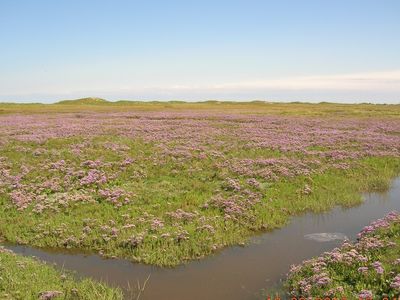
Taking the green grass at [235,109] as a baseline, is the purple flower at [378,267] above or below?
below

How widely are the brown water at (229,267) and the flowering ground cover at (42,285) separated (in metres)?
0.94

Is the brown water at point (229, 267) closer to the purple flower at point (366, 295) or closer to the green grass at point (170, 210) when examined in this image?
the green grass at point (170, 210)

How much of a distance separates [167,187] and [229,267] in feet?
28.6

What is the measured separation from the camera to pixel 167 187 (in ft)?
69.6

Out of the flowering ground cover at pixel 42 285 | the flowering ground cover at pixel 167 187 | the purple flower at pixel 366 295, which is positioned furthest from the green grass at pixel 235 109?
the flowering ground cover at pixel 42 285

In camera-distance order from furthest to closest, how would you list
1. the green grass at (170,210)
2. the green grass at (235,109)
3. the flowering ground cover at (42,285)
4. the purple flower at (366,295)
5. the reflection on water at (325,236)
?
1. the green grass at (235,109)
2. the reflection on water at (325,236)
3. the green grass at (170,210)
4. the flowering ground cover at (42,285)
5. the purple flower at (366,295)

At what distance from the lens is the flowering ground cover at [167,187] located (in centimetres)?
1544

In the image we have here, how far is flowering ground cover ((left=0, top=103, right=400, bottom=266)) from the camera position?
15438 mm

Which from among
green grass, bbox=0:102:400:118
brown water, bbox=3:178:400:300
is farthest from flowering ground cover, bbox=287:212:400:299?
green grass, bbox=0:102:400:118

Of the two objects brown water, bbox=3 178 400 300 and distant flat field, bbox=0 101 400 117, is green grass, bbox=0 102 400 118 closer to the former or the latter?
distant flat field, bbox=0 101 400 117

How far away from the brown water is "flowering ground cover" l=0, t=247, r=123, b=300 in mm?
939

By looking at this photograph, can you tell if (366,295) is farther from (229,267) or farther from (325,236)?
(325,236)

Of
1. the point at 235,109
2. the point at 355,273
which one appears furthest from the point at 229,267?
the point at 235,109

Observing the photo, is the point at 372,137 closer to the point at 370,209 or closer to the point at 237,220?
the point at 370,209
